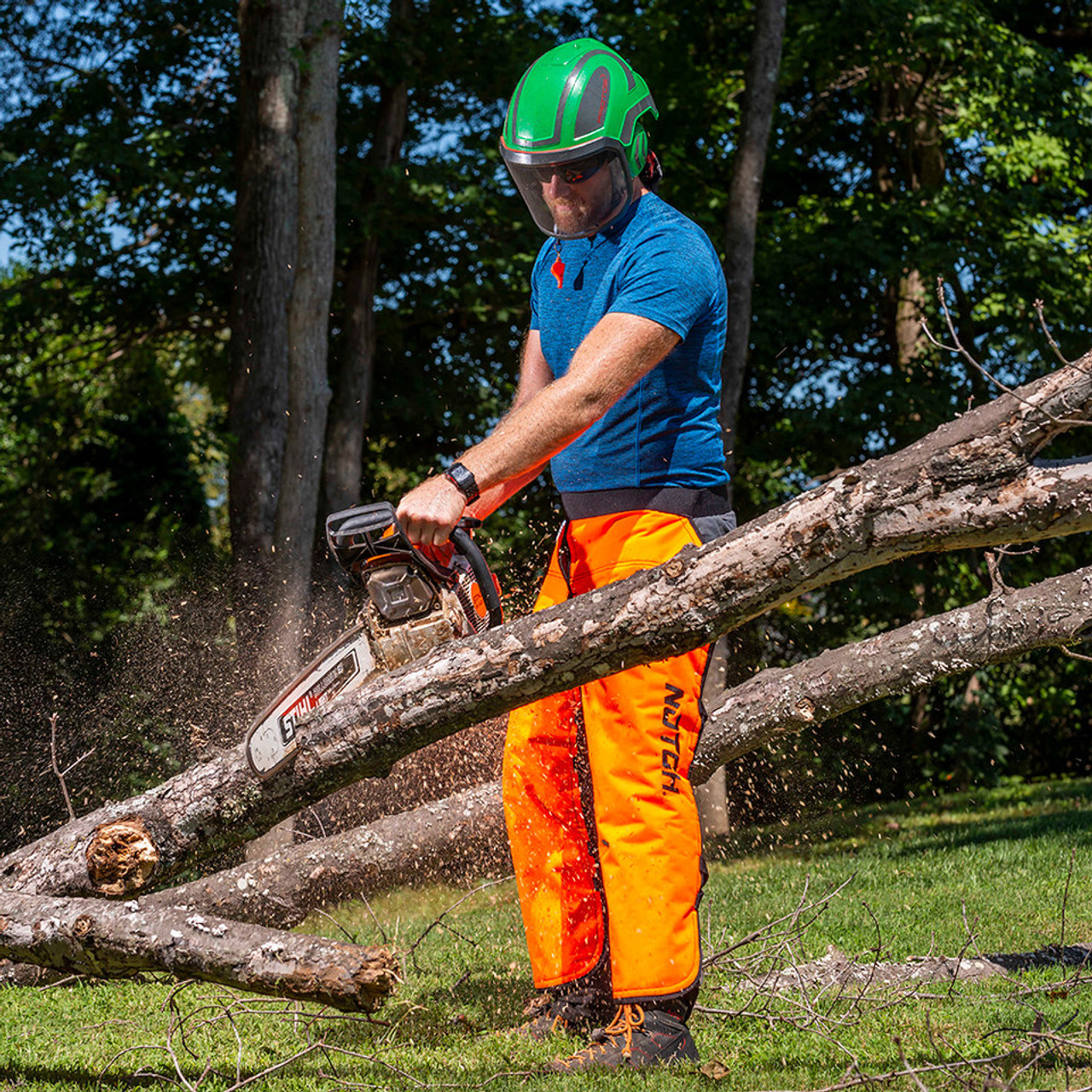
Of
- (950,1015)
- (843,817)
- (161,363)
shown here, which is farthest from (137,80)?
(950,1015)

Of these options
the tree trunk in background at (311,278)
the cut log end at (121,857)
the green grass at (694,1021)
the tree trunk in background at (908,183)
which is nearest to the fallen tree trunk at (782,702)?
Answer: the green grass at (694,1021)

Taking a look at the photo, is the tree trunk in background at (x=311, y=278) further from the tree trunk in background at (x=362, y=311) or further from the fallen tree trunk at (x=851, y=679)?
the fallen tree trunk at (x=851, y=679)

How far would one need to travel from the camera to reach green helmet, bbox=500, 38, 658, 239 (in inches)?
113

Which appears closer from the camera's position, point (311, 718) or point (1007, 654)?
point (311, 718)

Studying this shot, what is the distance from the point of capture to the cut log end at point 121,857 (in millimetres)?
2658

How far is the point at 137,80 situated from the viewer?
379 inches

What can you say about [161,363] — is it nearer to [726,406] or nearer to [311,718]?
[726,406]

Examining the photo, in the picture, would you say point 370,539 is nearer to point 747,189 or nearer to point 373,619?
point 373,619

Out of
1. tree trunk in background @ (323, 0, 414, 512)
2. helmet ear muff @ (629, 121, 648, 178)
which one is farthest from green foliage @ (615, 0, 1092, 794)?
helmet ear muff @ (629, 121, 648, 178)

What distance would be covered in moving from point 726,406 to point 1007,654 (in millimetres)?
5609

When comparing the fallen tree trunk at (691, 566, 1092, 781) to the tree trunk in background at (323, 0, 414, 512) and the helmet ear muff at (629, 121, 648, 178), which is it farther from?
the tree trunk in background at (323, 0, 414, 512)

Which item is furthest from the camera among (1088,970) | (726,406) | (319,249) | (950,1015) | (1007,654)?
(726,406)

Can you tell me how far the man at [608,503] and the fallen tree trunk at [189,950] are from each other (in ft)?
2.19

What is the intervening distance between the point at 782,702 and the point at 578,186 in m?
1.81
